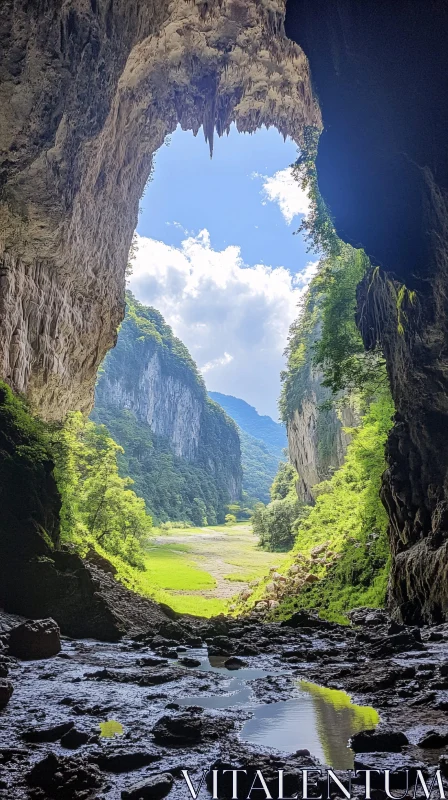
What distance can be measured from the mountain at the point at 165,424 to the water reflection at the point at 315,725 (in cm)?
8350

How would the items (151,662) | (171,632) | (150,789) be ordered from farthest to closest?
(171,632), (151,662), (150,789)

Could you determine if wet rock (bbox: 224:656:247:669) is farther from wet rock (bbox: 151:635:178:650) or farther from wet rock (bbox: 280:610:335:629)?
wet rock (bbox: 280:610:335:629)

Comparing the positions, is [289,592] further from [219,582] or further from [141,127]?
[141,127]

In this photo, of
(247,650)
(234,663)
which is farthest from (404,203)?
(234,663)

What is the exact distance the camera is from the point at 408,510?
1095cm

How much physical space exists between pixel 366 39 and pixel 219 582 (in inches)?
1206

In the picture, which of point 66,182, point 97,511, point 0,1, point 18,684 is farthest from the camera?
point 97,511

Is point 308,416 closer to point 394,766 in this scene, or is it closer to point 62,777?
point 394,766

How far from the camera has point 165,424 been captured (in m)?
128

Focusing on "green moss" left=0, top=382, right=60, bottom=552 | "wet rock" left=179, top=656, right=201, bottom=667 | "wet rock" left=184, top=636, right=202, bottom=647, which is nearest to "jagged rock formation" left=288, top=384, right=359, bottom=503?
"wet rock" left=184, top=636, right=202, bottom=647

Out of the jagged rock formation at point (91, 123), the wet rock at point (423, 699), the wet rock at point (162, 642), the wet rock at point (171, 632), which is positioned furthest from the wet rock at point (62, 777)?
the jagged rock formation at point (91, 123)

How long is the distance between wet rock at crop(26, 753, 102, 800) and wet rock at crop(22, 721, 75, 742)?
→ 0.63m

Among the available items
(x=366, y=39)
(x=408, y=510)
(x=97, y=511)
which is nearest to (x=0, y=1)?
(x=366, y=39)

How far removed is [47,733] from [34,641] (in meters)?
2.91
